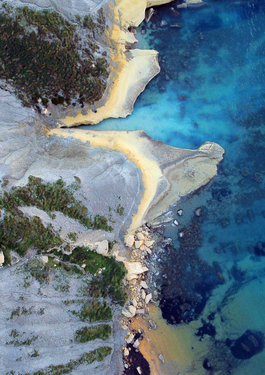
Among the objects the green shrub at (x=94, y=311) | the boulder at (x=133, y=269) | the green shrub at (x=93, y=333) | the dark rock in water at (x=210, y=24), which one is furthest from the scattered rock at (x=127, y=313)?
the dark rock in water at (x=210, y=24)

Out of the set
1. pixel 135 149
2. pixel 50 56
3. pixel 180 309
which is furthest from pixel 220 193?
pixel 50 56

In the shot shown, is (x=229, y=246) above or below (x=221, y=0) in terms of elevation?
below

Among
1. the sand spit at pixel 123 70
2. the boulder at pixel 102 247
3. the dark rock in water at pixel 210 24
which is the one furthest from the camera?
the dark rock in water at pixel 210 24

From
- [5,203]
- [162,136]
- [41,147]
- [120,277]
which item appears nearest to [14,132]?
[41,147]

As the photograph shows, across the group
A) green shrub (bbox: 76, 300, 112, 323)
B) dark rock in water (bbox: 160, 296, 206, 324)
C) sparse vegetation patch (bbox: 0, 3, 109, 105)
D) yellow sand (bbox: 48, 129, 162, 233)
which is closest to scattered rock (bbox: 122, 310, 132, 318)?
green shrub (bbox: 76, 300, 112, 323)

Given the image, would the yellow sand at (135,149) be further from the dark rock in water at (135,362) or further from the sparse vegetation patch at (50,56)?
the dark rock in water at (135,362)

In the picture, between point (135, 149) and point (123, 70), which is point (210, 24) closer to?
point (123, 70)

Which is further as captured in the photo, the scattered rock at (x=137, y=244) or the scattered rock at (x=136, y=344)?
the scattered rock at (x=137, y=244)

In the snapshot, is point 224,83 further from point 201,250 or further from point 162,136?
point 201,250
